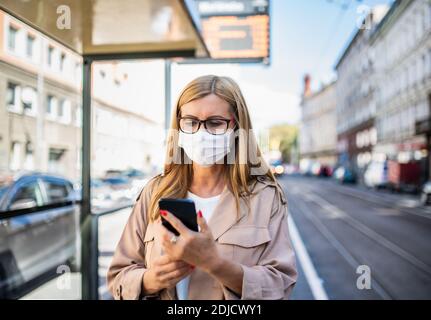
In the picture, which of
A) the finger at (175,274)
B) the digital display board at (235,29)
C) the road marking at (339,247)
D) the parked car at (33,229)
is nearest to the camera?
the finger at (175,274)

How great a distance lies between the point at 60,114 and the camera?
10.9ft

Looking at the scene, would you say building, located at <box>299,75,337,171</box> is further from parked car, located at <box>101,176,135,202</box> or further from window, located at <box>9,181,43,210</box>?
window, located at <box>9,181,43,210</box>

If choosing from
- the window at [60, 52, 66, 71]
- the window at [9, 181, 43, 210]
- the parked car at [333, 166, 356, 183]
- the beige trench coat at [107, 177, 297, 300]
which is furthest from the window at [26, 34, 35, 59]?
the parked car at [333, 166, 356, 183]

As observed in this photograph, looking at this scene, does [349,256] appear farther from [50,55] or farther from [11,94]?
[11,94]

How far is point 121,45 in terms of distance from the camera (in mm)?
3299

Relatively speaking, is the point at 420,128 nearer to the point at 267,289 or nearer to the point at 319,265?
the point at 319,265

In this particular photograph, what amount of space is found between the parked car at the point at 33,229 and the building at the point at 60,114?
249mm

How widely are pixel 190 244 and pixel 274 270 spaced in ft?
1.22

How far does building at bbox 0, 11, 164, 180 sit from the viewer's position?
2.71 m

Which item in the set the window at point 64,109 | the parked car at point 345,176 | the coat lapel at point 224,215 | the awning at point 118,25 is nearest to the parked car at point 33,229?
the window at point 64,109

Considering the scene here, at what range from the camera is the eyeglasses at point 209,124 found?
1.53 meters

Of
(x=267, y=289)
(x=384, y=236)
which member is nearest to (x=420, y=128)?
(x=384, y=236)

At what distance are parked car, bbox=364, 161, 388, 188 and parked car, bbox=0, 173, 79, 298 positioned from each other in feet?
72.3

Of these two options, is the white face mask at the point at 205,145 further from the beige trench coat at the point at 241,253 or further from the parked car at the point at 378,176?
the parked car at the point at 378,176
